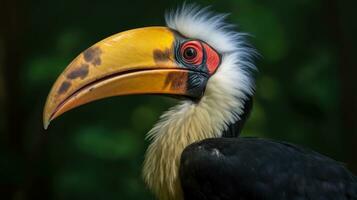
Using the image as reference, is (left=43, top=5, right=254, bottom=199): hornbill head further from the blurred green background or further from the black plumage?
the blurred green background

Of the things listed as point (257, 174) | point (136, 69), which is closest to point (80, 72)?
point (136, 69)

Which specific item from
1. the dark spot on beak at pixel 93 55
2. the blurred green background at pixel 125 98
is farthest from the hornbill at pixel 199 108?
the blurred green background at pixel 125 98

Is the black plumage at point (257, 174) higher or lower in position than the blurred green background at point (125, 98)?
higher

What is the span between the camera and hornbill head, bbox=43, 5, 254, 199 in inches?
90.5

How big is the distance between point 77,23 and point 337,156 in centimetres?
181

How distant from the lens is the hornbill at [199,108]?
214cm

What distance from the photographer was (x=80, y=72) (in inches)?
89.9

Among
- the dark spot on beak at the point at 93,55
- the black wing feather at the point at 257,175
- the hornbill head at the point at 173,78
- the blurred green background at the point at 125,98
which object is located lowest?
the blurred green background at the point at 125,98

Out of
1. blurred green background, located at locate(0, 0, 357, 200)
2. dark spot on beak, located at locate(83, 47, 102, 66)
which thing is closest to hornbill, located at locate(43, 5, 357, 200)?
dark spot on beak, located at locate(83, 47, 102, 66)

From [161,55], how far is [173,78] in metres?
0.09

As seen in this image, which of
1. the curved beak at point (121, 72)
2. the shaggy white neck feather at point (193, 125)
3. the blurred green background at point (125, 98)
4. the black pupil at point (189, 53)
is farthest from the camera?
the blurred green background at point (125, 98)

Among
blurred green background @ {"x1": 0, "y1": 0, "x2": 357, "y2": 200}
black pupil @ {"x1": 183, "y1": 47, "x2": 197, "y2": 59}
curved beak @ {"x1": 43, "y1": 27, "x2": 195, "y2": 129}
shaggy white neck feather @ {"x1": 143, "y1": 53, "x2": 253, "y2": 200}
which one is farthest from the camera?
blurred green background @ {"x1": 0, "y1": 0, "x2": 357, "y2": 200}

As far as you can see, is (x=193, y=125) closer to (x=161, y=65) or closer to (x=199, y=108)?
(x=199, y=108)

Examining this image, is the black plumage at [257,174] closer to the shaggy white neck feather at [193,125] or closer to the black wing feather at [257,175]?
the black wing feather at [257,175]
